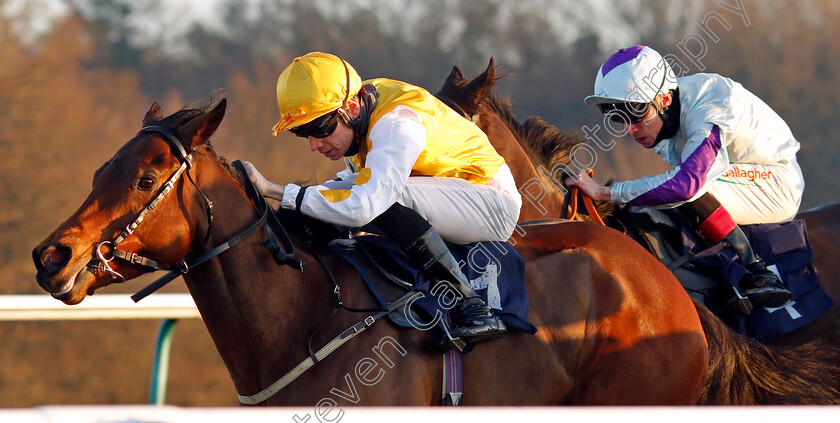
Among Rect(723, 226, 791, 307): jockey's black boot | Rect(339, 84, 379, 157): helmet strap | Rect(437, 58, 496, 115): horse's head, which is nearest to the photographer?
Rect(339, 84, 379, 157): helmet strap

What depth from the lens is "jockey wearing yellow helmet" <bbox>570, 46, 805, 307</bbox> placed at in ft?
11.8

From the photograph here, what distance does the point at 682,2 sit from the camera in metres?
15.4

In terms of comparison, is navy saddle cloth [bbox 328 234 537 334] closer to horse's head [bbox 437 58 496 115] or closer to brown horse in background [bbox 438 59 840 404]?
brown horse in background [bbox 438 59 840 404]

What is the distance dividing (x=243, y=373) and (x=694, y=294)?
6.76 feet

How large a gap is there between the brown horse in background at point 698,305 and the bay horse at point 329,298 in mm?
51

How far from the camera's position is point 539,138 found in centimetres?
438

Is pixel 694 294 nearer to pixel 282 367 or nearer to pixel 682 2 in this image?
pixel 282 367

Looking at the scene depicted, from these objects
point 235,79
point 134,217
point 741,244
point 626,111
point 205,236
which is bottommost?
point 235,79

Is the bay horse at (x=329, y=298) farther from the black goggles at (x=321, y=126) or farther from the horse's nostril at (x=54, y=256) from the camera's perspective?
the black goggles at (x=321, y=126)

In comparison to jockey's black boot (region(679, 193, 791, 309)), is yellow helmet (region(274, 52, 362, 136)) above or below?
above

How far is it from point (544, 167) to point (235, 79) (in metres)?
10.5

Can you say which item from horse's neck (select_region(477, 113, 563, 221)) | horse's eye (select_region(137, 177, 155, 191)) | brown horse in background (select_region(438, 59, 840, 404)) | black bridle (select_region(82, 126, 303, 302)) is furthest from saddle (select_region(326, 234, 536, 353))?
horse's neck (select_region(477, 113, 563, 221))

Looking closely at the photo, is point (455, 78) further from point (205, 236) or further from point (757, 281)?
point (205, 236)

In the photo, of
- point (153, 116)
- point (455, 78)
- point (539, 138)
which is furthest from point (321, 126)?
point (539, 138)
